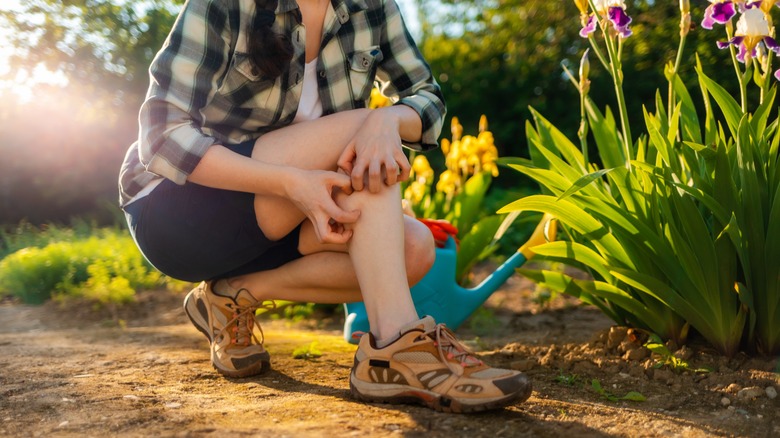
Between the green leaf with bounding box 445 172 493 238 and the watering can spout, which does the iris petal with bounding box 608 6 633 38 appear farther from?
the green leaf with bounding box 445 172 493 238

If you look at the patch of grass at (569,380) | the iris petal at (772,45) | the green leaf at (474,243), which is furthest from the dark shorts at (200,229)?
the green leaf at (474,243)

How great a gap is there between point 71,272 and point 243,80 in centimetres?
314

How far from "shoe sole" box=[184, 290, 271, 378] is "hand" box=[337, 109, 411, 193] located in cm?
62

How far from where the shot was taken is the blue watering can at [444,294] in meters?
2.50

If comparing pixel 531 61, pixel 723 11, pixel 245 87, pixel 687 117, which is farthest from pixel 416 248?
pixel 531 61

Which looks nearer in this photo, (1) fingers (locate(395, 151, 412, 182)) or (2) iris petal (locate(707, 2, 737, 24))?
(1) fingers (locate(395, 151, 412, 182))

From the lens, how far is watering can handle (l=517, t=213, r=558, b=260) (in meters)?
2.21

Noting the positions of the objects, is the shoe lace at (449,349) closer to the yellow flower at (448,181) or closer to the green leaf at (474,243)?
the green leaf at (474,243)

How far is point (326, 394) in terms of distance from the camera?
5.55 ft

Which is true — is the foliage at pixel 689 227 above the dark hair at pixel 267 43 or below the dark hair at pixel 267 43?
below

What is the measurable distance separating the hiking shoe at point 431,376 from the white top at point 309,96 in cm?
61

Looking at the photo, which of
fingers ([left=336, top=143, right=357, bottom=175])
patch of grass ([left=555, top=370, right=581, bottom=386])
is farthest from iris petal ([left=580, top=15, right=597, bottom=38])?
patch of grass ([left=555, top=370, right=581, bottom=386])

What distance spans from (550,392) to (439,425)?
0.48 meters

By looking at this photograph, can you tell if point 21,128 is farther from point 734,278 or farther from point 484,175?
point 734,278
